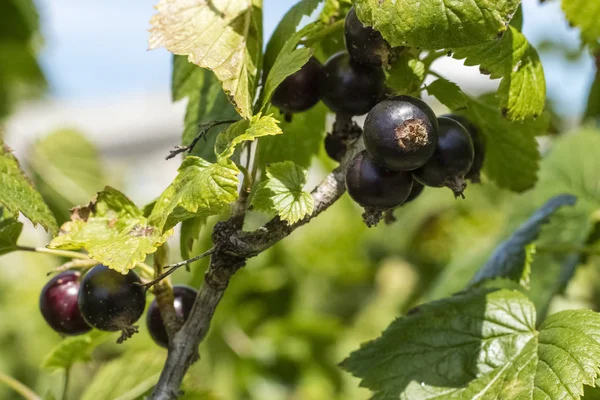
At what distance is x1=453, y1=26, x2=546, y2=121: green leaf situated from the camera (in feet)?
3.30

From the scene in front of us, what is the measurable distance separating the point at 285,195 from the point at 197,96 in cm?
38

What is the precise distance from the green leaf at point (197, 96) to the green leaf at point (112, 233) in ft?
0.61

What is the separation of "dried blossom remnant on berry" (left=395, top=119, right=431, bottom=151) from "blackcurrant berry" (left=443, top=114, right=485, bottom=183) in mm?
221

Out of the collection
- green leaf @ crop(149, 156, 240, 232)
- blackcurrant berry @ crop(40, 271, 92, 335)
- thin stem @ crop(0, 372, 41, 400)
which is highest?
green leaf @ crop(149, 156, 240, 232)

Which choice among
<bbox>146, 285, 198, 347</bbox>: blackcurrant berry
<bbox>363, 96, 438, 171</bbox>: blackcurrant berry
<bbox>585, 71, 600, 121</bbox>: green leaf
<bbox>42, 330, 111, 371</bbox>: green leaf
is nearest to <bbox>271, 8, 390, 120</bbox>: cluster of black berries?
<bbox>363, 96, 438, 171</bbox>: blackcurrant berry

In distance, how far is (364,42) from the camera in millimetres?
1001

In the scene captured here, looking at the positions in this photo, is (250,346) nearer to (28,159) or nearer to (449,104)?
(28,159)

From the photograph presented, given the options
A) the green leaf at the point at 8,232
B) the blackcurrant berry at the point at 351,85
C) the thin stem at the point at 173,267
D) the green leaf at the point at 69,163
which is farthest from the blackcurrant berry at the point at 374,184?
the green leaf at the point at 69,163

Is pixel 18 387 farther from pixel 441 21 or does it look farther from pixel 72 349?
pixel 441 21

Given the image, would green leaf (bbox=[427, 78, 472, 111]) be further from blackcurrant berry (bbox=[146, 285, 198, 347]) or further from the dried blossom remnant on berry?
blackcurrant berry (bbox=[146, 285, 198, 347])

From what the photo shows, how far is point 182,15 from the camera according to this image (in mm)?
1064

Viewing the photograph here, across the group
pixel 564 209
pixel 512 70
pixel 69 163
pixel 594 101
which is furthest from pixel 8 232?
pixel 69 163

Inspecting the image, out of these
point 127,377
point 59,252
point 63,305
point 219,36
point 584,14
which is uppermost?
point 584,14

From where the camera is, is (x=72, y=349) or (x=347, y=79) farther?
(x=72, y=349)
